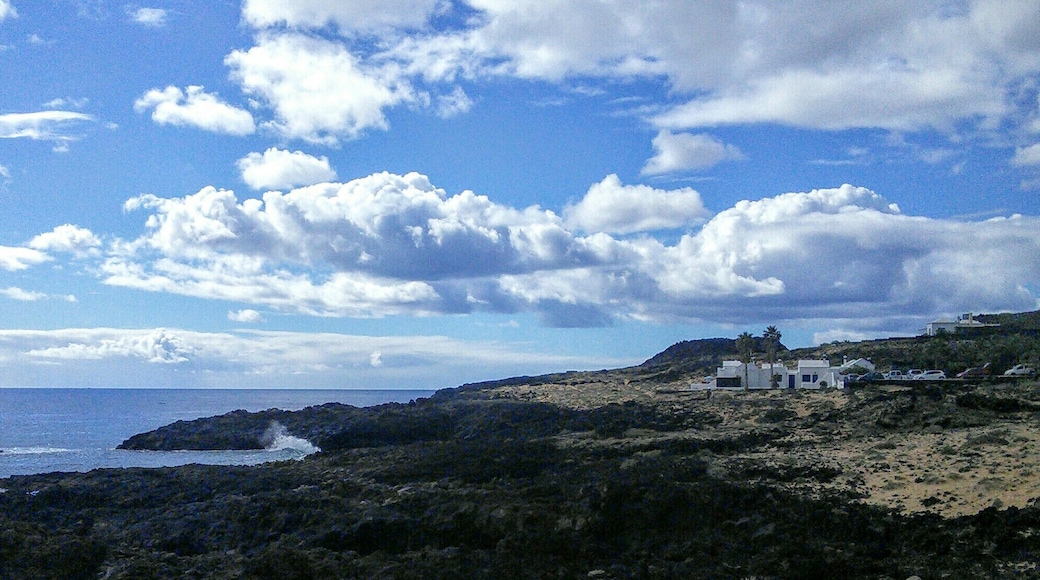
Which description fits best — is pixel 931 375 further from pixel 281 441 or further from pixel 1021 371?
pixel 281 441

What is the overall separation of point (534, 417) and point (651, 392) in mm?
20986

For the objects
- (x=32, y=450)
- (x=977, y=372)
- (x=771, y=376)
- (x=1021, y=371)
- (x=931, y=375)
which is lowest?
(x=32, y=450)

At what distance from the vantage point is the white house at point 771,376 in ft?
218

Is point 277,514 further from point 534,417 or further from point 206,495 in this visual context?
point 534,417

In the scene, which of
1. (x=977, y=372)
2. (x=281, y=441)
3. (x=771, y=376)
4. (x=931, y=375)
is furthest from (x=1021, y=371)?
(x=281, y=441)

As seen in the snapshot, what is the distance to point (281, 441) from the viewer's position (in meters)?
63.6

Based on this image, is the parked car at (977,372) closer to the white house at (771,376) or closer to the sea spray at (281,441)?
the white house at (771,376)

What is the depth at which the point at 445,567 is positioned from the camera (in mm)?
21578

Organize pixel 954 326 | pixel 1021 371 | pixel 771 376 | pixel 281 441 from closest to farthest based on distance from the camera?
pixel 1021 371
pixel 281 441
pixel 771 376
pixel 954 326

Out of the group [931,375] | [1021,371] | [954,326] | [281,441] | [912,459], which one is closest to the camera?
[912,459]

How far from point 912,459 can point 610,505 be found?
41.0 ft

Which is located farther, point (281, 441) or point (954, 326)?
point (954, 326)

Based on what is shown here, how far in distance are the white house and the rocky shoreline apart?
2092 centimetres

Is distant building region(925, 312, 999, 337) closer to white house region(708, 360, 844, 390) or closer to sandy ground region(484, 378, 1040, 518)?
white house region(708, 360, 844, 390)
